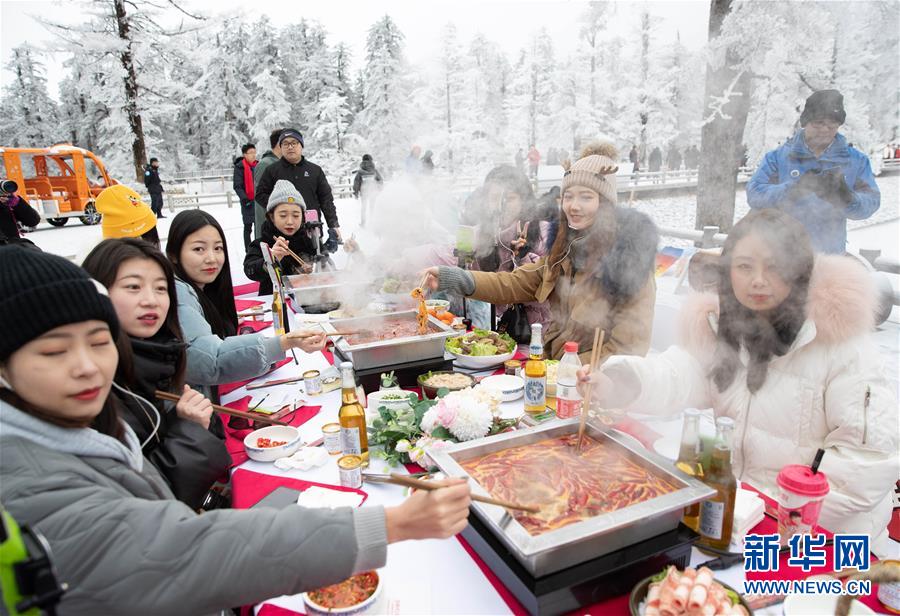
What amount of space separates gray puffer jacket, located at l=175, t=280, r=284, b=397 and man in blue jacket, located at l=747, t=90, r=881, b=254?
3843 mm

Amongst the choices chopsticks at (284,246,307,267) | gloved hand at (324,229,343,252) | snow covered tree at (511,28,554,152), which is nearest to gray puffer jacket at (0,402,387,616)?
chopsticks at (284,246,307,267)

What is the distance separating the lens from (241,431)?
2316 mm

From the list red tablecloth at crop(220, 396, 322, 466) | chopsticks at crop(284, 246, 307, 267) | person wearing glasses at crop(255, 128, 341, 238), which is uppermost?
person wearing glasses at crop(255, 128, 341, 238)

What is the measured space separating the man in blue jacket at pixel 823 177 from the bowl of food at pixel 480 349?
2.52 meters

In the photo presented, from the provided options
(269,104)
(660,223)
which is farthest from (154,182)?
(660,223)

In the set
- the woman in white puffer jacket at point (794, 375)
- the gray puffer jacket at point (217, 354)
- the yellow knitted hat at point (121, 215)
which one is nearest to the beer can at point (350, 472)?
the woman in white puffer jacket at point (794, 375)

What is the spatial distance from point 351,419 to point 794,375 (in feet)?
5.68

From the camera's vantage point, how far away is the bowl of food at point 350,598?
4.09ft

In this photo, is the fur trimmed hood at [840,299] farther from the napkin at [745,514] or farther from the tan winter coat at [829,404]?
the napkin at [745,514]

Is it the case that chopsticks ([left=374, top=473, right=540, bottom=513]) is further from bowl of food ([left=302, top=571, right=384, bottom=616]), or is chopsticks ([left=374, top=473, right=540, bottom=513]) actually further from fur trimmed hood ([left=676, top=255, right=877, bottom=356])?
fur trimmed hood ([left=676, top=255, right=877, bottom=356])

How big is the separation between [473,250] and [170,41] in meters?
17.5

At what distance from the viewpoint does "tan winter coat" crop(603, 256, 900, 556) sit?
1.74 meters

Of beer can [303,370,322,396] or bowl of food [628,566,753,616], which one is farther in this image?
beer can [303,370,322,396]

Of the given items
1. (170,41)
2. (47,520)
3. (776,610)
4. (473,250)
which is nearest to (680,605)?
(776,610)
